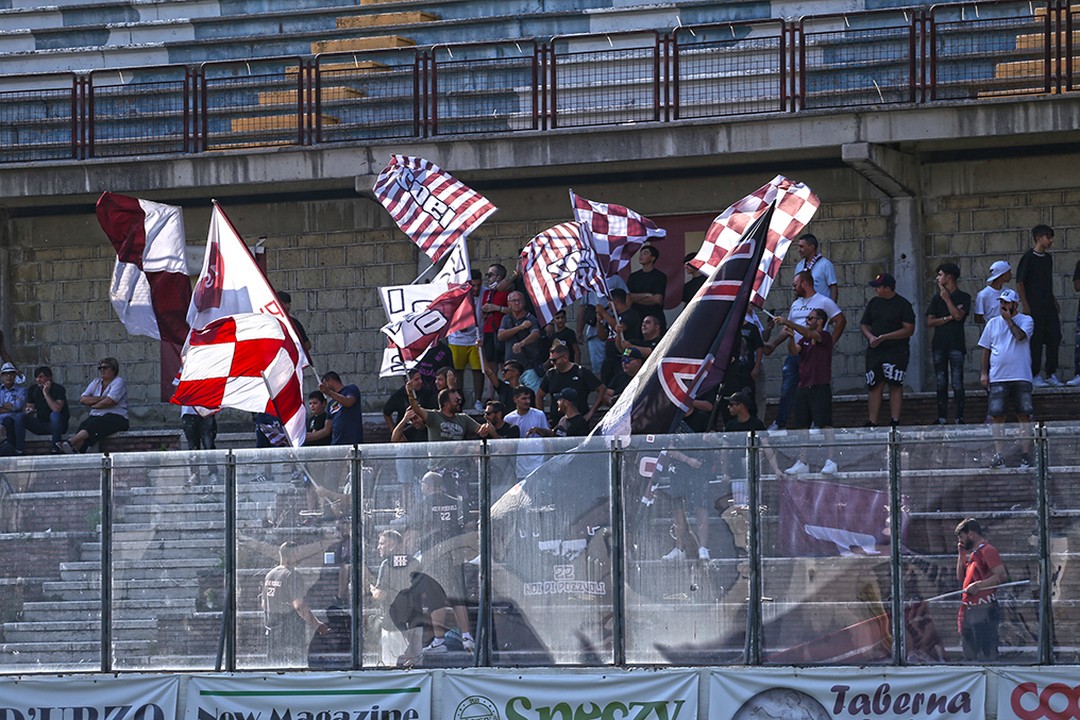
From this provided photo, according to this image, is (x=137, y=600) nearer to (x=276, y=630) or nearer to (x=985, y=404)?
(x=276, y=630)

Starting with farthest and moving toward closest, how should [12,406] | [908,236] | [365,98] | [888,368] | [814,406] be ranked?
[365,98] < [12,406] < [908,236] < [888,368] < [814,406]

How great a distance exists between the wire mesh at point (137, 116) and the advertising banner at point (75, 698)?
8.68 m

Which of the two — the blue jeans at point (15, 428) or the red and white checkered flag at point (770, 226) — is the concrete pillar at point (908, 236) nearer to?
the red and white checkered flag at point (770, 226)

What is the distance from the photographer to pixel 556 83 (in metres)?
20.4

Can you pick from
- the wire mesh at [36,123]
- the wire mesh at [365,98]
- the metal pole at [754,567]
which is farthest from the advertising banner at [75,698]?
the wire mesh at [36,123]

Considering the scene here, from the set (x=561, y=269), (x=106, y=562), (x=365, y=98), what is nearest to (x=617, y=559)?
(x=106, y=562)

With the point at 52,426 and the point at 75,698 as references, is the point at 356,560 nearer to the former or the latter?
the point at 75,698

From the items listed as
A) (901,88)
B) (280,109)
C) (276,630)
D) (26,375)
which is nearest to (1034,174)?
(901,88)

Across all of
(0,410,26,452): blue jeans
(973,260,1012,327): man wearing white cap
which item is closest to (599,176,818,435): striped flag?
(973,260,1012,327): man wearing white cap

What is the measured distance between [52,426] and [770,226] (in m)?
8.72

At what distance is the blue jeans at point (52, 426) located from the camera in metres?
20.6

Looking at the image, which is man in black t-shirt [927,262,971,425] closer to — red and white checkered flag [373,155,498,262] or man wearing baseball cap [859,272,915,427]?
man wearing baseball cap [859,272,915,427]

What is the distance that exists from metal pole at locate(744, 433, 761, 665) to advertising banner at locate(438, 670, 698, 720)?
466 mm

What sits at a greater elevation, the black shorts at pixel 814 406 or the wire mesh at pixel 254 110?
the wire mesh at pixel 254 110
